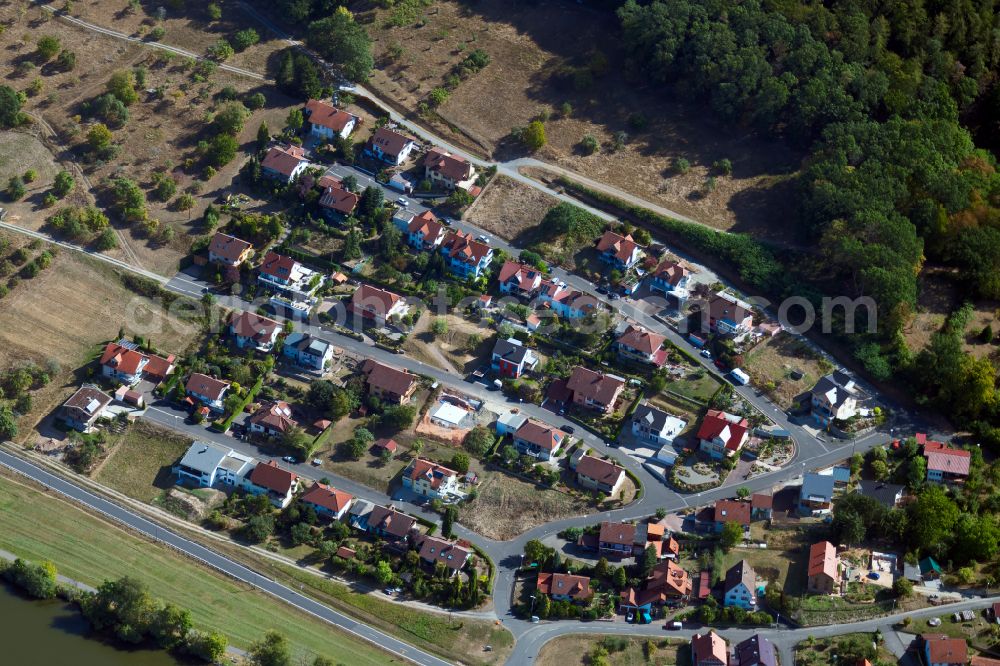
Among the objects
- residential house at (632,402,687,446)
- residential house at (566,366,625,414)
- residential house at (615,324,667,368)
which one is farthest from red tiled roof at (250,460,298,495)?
residential house at (615,324,667,368)

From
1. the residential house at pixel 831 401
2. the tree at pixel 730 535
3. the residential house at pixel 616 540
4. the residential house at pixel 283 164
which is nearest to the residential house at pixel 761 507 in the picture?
the tree at pixel 730 535

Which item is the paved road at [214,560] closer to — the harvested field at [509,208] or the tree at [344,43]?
the harvested field at [509,208]

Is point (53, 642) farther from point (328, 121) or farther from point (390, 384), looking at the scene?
point (328, 121)

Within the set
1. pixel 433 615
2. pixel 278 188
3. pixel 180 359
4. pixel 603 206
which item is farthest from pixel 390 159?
pixel 433 615

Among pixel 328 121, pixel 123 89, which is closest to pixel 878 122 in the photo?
pixel 328 121

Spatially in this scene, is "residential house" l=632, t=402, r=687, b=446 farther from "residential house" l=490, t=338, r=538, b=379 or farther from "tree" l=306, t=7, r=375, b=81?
"tree" l=306, t=7, r=375, b=81

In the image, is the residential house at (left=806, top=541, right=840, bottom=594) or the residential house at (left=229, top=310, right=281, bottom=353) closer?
the residential house at (left=806, top=541, right=840, bottom=594)

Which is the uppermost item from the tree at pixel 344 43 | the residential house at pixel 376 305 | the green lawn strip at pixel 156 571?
the tree at pixel 344 43

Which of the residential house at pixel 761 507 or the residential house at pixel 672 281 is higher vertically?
the residential house at pixel 672 281
